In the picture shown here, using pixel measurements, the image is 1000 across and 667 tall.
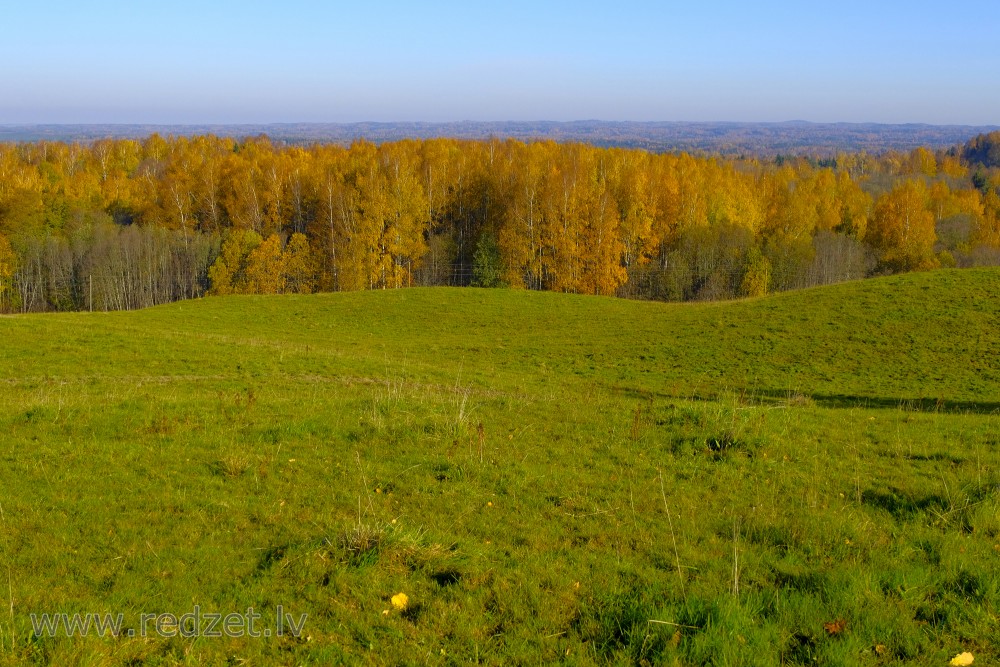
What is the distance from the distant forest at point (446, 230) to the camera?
64625mm

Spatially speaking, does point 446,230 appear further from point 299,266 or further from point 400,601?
point 400,601

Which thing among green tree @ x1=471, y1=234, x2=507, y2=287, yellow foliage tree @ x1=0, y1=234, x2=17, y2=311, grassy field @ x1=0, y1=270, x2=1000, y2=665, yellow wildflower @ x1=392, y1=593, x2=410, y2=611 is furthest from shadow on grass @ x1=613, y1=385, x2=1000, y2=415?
yellow foliage tree @ x1=0, y1=234, x2=17, y2=311

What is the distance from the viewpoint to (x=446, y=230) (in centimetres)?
7531

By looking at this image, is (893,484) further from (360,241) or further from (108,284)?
(108,284)

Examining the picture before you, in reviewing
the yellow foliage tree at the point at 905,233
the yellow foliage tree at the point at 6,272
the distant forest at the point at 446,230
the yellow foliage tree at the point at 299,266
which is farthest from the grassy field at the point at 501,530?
the yellow foliage tree at the point at 905,233

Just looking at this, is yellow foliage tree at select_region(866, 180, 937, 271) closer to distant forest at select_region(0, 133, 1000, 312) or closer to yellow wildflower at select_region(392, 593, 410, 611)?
distant forest at select_region(0, 133, 1000, 312)

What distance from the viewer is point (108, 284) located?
65938 millimetres

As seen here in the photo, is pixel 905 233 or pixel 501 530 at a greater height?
pixel 905 233

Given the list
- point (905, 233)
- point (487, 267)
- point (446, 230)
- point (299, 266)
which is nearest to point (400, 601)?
point (487, 267)

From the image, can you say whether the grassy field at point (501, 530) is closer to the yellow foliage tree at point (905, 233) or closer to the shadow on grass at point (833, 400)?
the shadow on grass at point (833, 400)

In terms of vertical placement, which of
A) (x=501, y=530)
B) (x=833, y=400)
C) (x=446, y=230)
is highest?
(x=501, y=530)

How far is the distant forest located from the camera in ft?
212

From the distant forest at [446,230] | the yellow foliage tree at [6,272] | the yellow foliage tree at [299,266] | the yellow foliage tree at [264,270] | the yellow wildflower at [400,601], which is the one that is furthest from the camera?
the yellow foliage tree at [299,266]

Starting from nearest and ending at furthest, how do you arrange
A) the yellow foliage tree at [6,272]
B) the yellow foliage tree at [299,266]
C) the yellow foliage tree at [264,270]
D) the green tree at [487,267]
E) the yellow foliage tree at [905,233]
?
the yellow foliage tree at [264,270] < the yellow foliage tree at [6,272] < the green tree at [487,267] < the yellow foliage tree at [299,266] < the yellow foliage tree at [905,233]
